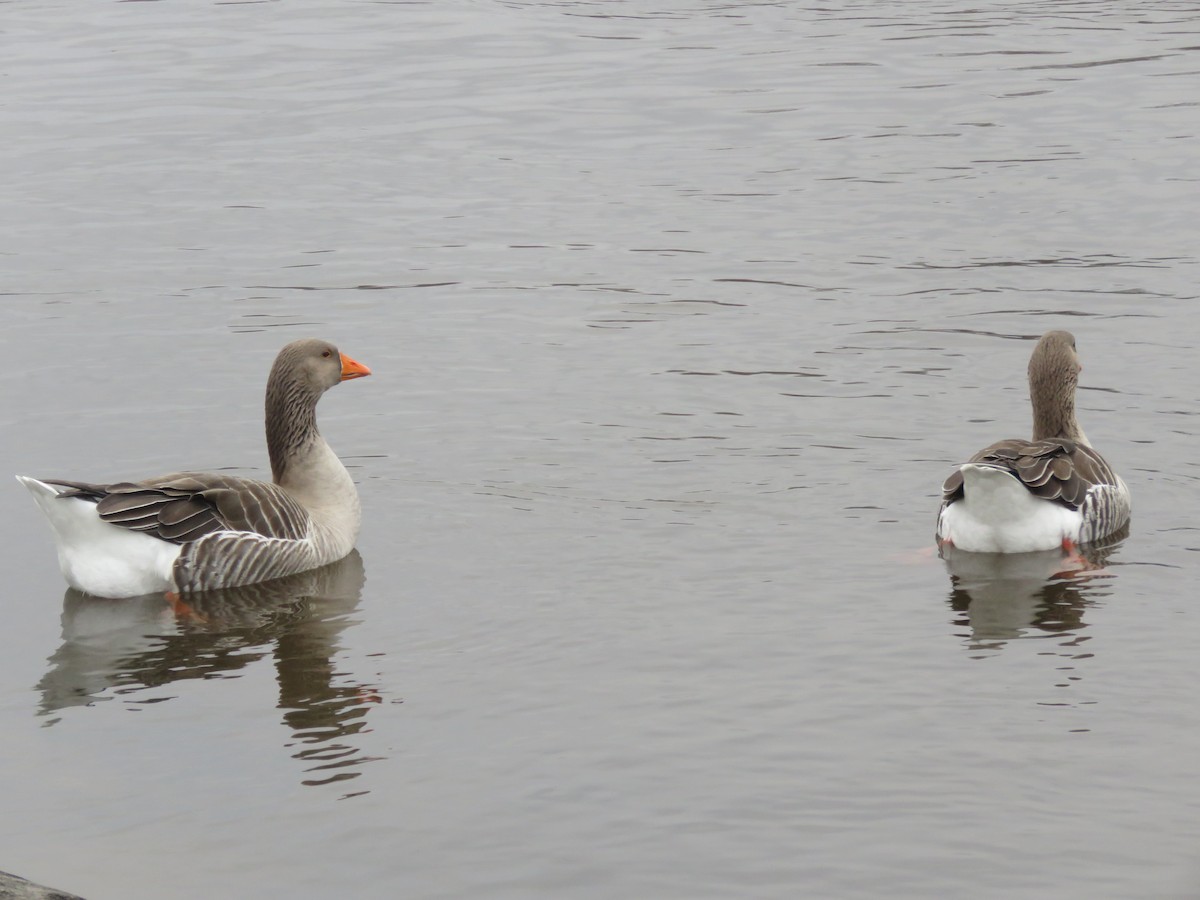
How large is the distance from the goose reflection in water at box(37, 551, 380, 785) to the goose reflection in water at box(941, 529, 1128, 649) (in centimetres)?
358

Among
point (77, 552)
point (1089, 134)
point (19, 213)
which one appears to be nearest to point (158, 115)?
point (19, 213)

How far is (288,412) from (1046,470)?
17.0 feet

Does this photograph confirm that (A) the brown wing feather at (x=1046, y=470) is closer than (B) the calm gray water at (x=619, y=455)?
No

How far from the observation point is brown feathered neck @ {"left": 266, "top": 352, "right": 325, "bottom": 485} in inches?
481

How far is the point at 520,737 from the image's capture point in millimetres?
8547

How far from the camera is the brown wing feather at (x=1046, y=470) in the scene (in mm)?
11297

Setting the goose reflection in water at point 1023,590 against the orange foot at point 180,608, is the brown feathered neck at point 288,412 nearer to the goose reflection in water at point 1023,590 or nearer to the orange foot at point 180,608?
the orange foot at point 180,608

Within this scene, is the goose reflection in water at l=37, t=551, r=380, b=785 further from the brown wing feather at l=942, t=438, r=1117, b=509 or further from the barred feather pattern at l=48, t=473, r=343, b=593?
the brown wing feather at l=942, t=438, r=1117, b=509

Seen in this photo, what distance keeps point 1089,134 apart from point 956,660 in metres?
15.0

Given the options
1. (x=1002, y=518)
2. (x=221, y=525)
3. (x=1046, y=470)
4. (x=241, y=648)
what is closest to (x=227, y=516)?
(x=221, y=525)

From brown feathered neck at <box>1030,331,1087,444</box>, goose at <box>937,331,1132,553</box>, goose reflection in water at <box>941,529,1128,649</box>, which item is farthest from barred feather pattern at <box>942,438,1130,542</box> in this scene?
brown feathered neck at <box>1030,331,1087,444</box>

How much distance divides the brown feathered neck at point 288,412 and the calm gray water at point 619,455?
91 centimetres

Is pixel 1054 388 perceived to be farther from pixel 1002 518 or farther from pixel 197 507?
pixel 197 507

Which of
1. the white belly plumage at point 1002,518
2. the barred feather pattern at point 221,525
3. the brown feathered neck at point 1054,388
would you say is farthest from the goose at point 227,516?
the brown feathered neck at point 1054,388
